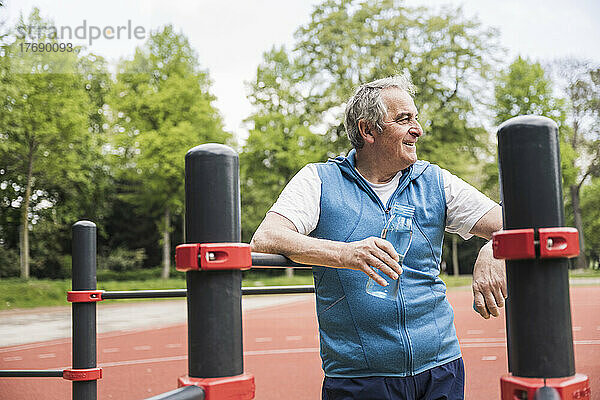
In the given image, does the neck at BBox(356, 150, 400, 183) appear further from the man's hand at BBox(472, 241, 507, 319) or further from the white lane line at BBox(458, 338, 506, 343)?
the white lane line at BBox(458, 338, 506, 343)

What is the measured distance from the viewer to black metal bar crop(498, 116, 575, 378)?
99 cm

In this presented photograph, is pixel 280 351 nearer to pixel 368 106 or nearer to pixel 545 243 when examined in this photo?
pixel 368 106

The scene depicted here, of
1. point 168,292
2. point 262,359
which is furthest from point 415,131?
point 262,359

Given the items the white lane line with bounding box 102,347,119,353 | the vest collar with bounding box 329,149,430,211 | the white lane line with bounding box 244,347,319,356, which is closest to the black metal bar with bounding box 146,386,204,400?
the vest collar with bounding box 329,149,430,211

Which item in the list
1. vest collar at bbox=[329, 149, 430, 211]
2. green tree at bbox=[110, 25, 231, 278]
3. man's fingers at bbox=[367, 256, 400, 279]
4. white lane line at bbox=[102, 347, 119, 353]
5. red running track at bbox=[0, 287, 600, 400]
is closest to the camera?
man's fingers at bbox=[367, 256, 400, 279]

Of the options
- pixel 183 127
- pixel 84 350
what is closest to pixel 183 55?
pixel 183 127

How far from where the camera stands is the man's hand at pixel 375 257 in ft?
4.83

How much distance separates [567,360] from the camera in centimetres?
99

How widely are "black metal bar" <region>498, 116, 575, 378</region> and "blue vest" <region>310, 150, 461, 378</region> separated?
0.82 meters

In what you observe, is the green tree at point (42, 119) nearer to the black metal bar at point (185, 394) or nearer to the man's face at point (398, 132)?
the man's face at point (398, 132)

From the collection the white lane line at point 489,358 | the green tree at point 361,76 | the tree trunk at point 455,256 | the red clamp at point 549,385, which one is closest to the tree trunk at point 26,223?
the green tree at point 361,76

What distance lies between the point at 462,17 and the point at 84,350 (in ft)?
74.2

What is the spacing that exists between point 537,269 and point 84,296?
78.6 inches

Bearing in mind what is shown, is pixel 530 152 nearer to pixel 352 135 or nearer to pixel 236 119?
pixel 352 135
